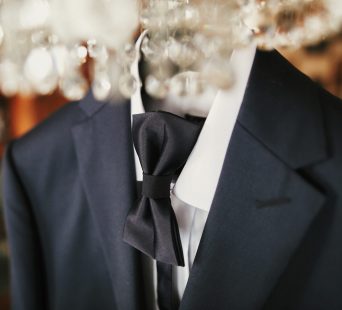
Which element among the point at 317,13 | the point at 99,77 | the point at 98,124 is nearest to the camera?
the point at 99,77

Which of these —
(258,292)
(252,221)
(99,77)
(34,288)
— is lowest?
(34,288)

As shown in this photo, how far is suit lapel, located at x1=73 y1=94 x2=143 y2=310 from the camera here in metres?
0.58

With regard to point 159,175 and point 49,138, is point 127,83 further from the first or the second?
point 49,138

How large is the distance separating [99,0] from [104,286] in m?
0.50

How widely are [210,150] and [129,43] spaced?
0.73 ft

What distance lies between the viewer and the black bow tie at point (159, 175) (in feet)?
1.67

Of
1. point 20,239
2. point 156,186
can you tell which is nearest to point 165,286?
point 156,186

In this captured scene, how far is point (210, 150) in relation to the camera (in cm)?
53

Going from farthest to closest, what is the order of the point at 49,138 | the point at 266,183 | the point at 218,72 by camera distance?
the point at 49,138 < the point at 266,183 < the point at 218,72

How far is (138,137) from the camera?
1.71 feet

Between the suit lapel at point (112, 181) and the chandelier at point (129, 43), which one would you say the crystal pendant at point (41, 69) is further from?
the suit lapel at point (112, 181)

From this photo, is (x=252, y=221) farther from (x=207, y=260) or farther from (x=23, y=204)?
(x=23, y=204)

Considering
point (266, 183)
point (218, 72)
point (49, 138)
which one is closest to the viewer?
point (218, 72)

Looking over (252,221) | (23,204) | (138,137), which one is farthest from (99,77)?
(23,204)
